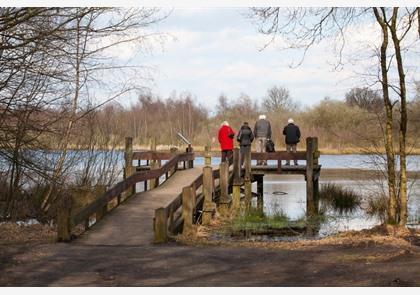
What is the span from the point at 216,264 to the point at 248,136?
11.4 meters

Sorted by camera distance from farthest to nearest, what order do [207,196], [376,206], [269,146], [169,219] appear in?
1. [269,146]
2. [376,206]
3. [207,196]
4. [169,219]

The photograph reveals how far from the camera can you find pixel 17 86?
482 inches

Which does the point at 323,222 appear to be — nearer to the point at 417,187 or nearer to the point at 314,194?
the point at 314,194

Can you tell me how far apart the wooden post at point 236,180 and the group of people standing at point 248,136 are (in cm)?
37

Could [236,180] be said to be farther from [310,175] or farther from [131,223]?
[131,223]

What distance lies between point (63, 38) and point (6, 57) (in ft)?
3.48

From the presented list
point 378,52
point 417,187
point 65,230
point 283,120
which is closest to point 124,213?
point 65,230

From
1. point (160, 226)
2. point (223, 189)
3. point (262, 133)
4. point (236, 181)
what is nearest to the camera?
point (160, 226)

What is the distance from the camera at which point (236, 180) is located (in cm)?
1961

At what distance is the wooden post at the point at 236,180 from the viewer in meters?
19.3

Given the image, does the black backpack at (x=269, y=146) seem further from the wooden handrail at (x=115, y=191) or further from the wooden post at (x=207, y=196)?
the wooden post at (x=207, y=196)

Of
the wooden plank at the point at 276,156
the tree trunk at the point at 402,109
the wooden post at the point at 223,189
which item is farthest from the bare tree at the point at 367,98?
the wooden plank at the point at 276,156

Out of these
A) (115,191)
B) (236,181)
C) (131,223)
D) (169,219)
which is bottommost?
(131,223)

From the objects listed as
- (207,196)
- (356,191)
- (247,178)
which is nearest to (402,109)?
(207,196)
